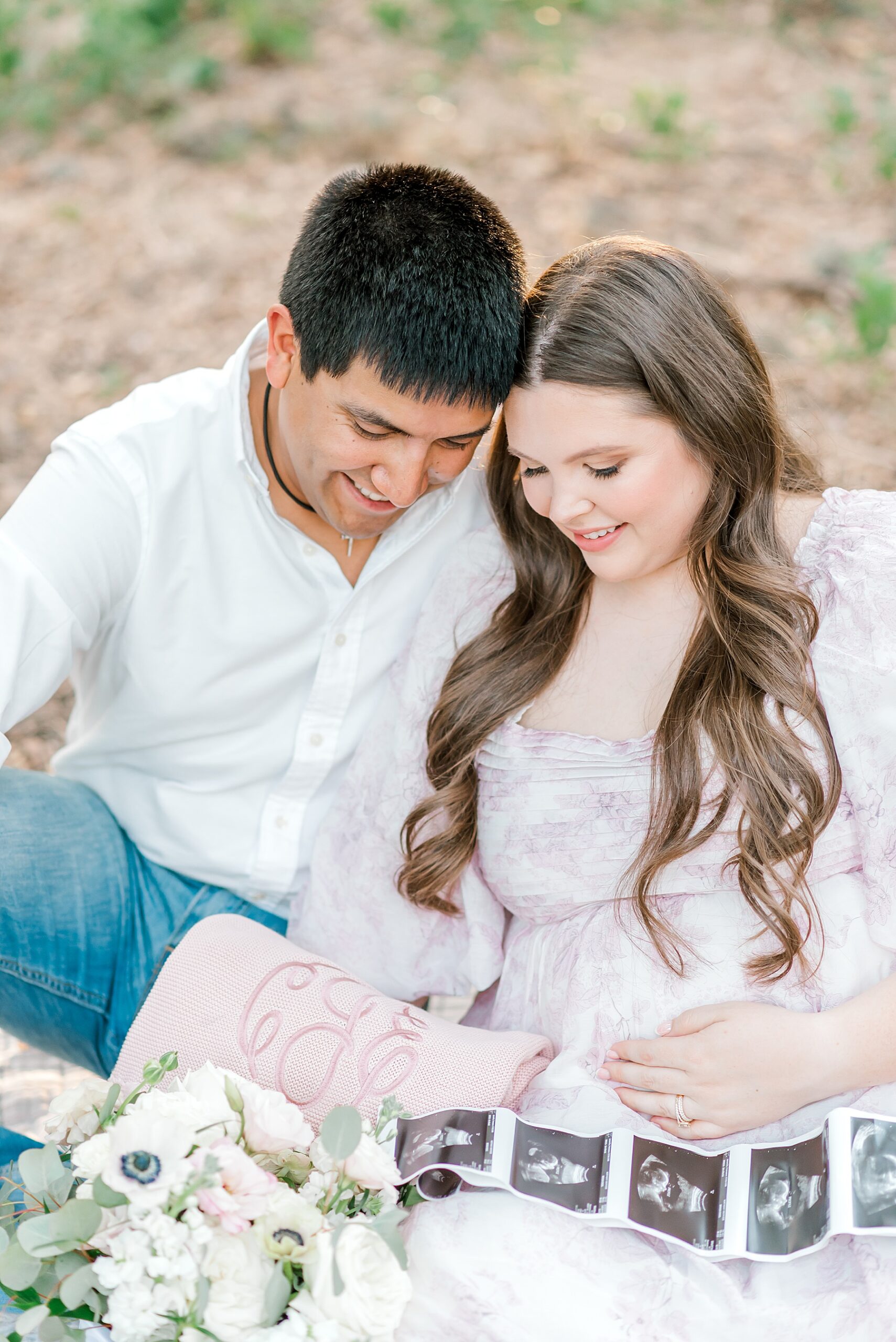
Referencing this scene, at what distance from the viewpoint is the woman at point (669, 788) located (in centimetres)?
174

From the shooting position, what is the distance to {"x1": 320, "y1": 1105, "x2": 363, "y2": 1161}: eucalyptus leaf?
61.8 inches

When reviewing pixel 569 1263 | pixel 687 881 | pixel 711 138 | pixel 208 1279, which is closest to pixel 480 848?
pixel 687 881

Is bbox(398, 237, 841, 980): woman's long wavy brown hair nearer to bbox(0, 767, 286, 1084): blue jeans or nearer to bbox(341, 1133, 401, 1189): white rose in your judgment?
bbox(341, 1133, 401, 1189): white rose

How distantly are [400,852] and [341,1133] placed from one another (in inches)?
28.8

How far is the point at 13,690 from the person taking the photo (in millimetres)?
2062

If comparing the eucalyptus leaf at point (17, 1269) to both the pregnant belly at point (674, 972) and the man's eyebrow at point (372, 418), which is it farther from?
the man's eyebrow at point (372, 418)

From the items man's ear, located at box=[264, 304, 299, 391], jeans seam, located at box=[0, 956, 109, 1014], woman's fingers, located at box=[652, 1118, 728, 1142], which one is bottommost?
jeans seam, located at box=[0, 956, 109, 1014]

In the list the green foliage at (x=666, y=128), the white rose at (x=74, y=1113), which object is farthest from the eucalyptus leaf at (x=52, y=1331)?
the green foliage at (x=666, y=128)

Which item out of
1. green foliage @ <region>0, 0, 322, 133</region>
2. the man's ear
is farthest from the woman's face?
green foliage @ <region>0, 0, 322, 133</region>

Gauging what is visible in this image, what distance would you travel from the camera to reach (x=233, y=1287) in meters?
1.46

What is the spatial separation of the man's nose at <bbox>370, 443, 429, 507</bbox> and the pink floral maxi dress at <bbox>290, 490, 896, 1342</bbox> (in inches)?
11.3

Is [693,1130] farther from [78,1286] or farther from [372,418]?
[372,418]

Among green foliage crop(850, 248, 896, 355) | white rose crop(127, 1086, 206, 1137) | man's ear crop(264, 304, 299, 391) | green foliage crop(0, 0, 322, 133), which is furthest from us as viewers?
green foliage crop(0, 0, 322, 133)

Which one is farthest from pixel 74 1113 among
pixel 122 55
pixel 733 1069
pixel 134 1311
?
pixel 122 55
